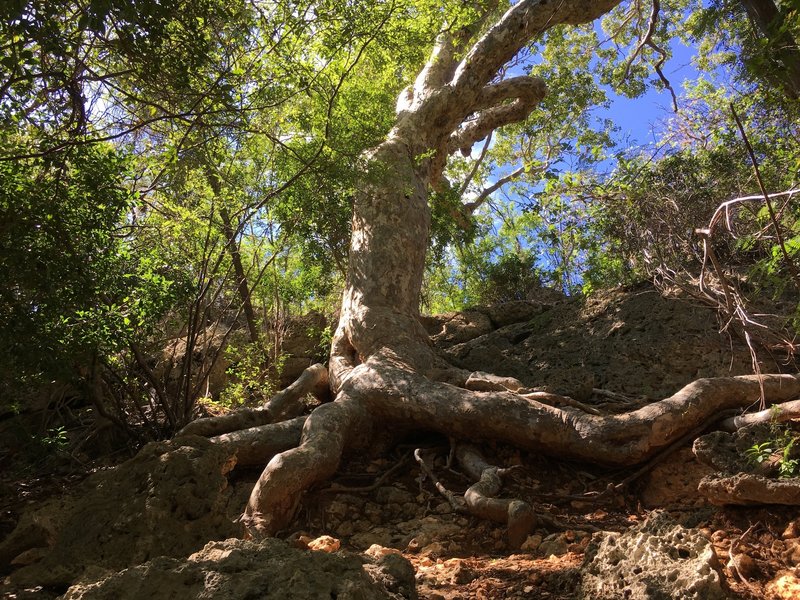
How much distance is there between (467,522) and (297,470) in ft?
4.11

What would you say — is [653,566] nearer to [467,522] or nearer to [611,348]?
[467,522]

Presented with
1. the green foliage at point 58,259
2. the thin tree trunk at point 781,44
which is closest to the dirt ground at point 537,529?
the green foliage at point 58,259

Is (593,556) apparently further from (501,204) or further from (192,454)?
(501,204)

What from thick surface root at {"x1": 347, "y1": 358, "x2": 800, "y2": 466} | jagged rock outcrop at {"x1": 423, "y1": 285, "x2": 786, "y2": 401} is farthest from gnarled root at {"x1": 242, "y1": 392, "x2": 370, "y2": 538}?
jagged rock outcrop at {"x1": 423, "y1": 285, "x2": 786, "y2": 401}

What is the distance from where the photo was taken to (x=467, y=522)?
162 inches

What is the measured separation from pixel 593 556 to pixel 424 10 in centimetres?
643

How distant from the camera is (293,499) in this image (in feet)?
14.0

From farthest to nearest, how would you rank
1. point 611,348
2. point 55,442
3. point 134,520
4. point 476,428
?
point 611,348, point 55,442, point 476,428, point 134,520

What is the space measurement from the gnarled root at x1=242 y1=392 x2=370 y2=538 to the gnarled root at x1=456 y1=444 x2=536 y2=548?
3.46ft

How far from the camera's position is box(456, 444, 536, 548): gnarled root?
3.66 m

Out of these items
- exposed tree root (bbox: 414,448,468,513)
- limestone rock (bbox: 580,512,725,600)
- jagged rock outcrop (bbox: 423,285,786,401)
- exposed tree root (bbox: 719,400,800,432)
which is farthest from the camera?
jagged rock outcrop (bbox: 423,285,786,401)

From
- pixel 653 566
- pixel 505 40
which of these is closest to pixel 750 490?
pixel 653 566

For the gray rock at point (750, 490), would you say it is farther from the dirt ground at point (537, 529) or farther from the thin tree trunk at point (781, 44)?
the thin tree trunk at point (781, 44)

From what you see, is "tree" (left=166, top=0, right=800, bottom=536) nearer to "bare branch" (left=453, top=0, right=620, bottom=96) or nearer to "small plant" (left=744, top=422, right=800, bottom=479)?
"bare branch" (left=453, top=0, right=620, bottom=96)
